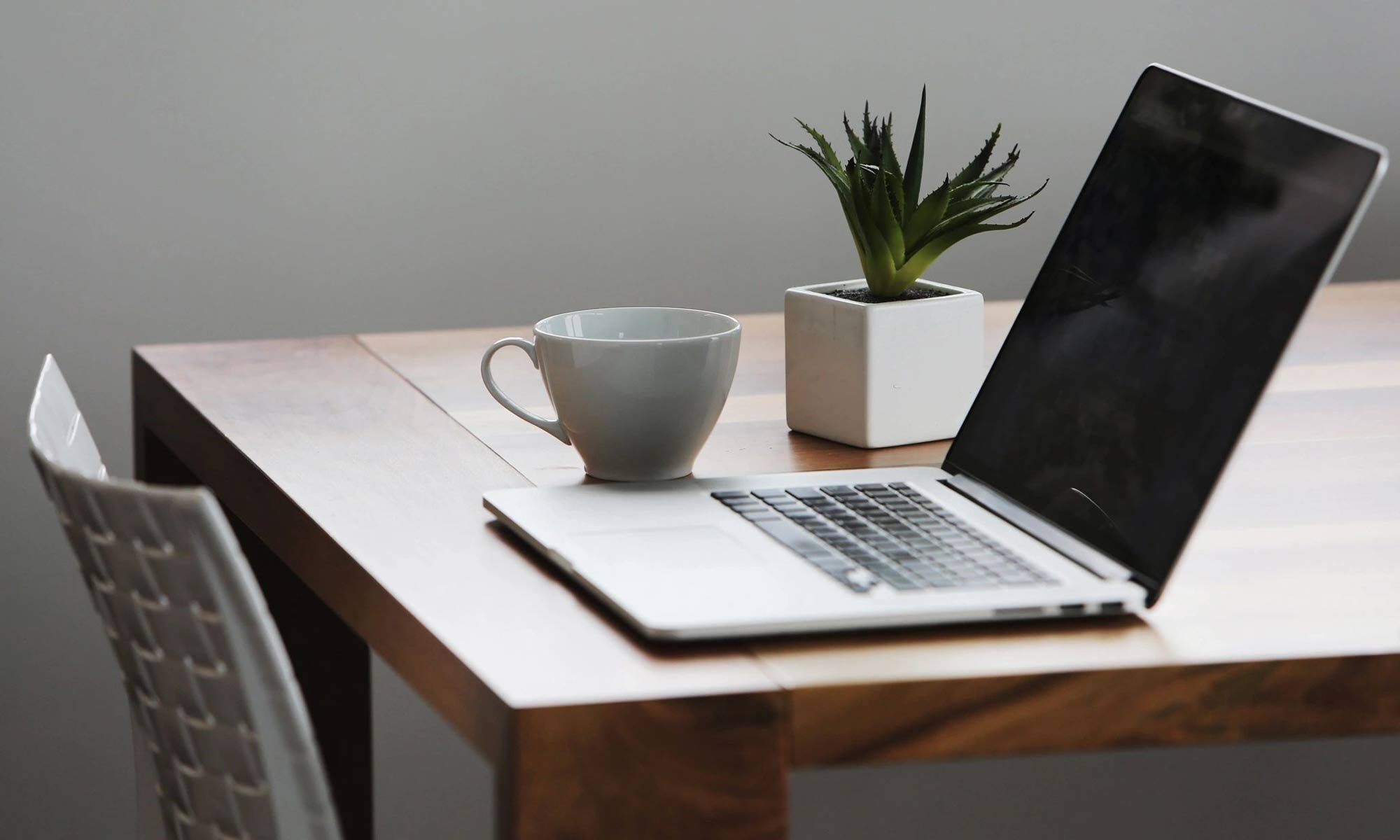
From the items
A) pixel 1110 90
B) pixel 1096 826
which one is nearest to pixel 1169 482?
pixel 1096 826

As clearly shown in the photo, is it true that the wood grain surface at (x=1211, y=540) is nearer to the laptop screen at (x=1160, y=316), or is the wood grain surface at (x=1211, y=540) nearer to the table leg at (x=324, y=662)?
the laptop screen at (x=1160, y=316)

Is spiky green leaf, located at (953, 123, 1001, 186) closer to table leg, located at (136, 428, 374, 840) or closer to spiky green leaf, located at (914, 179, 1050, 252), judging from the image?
spiky green leaf, located at (914, 179, 1050, 252)

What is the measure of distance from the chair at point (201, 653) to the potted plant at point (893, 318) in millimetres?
450

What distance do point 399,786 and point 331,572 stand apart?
1.42 m

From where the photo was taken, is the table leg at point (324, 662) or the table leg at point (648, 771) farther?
the table leg at point (324, 662)

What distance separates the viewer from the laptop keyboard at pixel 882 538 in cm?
69

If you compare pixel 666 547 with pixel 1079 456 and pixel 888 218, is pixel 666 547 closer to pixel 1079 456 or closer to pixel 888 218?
pixel 1079 456

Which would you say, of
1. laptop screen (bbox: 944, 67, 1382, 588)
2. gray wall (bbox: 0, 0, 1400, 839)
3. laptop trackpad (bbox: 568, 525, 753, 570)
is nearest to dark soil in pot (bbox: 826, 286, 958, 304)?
laptop screen (bbox: 944, 67, 1382, 588)

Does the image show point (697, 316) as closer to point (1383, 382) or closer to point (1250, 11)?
point (1383, 382)

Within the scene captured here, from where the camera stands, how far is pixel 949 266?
233 cm

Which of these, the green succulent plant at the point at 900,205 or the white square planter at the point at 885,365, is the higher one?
the green succulent plant at the point at 900,205

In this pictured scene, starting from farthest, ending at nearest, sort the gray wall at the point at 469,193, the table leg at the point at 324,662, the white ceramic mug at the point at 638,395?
the gray wall at the point at 469,193 < the table leg at the point at 324,662 < the white ceramic mug at the point at 638,395

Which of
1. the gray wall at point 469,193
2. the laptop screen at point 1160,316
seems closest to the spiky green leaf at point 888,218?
the laptop screen at point 1160,316

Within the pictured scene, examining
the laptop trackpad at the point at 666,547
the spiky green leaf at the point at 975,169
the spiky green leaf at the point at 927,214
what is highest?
the spiky green leaf at the point at 975,169
